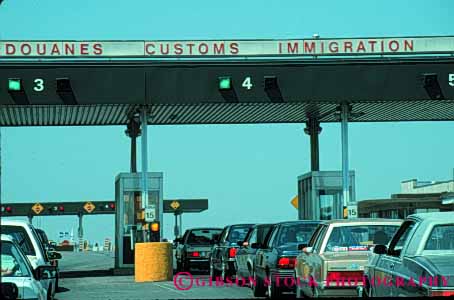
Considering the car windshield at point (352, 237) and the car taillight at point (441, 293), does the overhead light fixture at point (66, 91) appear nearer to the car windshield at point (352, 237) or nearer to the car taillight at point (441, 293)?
the car windshield at point (352, 237)

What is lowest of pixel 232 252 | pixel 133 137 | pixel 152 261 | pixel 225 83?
pixel 152 261

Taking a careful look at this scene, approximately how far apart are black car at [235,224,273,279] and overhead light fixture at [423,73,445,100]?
8380 mm

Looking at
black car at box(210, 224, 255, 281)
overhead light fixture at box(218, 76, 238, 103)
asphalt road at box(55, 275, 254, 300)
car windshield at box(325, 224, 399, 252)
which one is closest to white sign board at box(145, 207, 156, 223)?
asphalt road at box(55, 275, 254, 300)

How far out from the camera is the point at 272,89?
28.8 meters

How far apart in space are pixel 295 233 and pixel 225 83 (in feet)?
31.8

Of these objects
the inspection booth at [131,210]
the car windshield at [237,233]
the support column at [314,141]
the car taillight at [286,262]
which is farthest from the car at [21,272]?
the support column at [314,141]

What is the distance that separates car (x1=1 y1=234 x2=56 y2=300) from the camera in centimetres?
1143

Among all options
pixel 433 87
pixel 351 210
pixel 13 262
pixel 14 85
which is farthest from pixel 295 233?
pixel 351 210

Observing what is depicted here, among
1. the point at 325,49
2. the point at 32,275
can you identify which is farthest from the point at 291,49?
the point at 32,275

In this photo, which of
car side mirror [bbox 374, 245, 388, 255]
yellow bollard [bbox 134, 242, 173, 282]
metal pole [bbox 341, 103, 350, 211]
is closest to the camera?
car side mirror [bbox 374, 245, 388, 255]

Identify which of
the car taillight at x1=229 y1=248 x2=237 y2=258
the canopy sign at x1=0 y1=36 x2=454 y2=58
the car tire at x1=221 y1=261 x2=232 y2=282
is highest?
the canopy sign at x1=0 y1=36 x2=454 y2=58

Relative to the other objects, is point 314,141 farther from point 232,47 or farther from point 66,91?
point 66,91

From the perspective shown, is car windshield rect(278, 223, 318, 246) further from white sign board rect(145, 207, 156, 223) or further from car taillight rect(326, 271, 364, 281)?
white sign board rect(145, 207, 156, 223)

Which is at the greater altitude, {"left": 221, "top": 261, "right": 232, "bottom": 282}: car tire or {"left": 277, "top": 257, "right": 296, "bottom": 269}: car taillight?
{"left": 277, "top": 257, "right": 296, "bottom": 269}: car taillight
